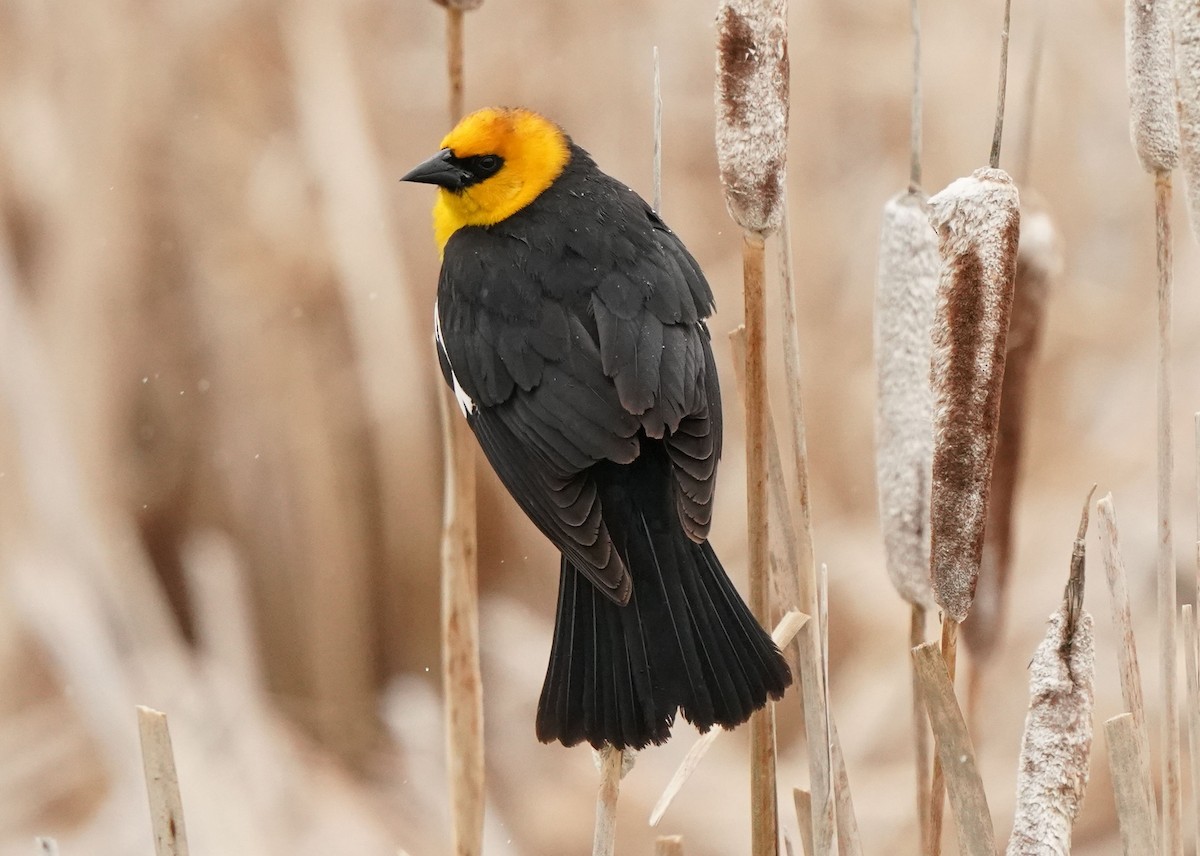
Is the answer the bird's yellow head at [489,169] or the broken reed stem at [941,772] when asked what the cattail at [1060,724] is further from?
the bird's yellow head at [489,169]

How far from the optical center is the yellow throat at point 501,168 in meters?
1.60

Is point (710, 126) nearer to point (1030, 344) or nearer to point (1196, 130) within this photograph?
point (1030, 344)

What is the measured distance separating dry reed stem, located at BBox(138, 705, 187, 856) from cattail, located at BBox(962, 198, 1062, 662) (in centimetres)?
77

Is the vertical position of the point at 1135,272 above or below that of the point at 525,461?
above

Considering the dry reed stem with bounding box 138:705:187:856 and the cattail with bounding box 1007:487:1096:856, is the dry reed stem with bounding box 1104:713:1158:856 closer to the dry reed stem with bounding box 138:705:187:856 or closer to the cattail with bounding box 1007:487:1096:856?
the cattail with bounding box 1007:487:1096:856

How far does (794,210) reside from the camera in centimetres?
245

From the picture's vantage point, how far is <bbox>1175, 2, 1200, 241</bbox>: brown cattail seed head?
2.93 ft

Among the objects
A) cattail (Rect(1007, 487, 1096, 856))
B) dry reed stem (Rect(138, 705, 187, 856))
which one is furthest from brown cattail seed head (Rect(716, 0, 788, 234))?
dry reed stem (Rect(138, 705, 187, 856))

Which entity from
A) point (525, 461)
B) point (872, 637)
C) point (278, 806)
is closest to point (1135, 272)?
point (872, 637)

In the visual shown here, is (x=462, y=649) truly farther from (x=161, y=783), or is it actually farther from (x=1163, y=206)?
(x=1163, y=206)

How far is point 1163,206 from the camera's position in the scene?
1.12 metres

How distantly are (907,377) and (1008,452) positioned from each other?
22cm

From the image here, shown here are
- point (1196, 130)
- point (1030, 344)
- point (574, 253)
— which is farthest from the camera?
point (574, 253)

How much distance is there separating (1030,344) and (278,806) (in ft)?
5.20
